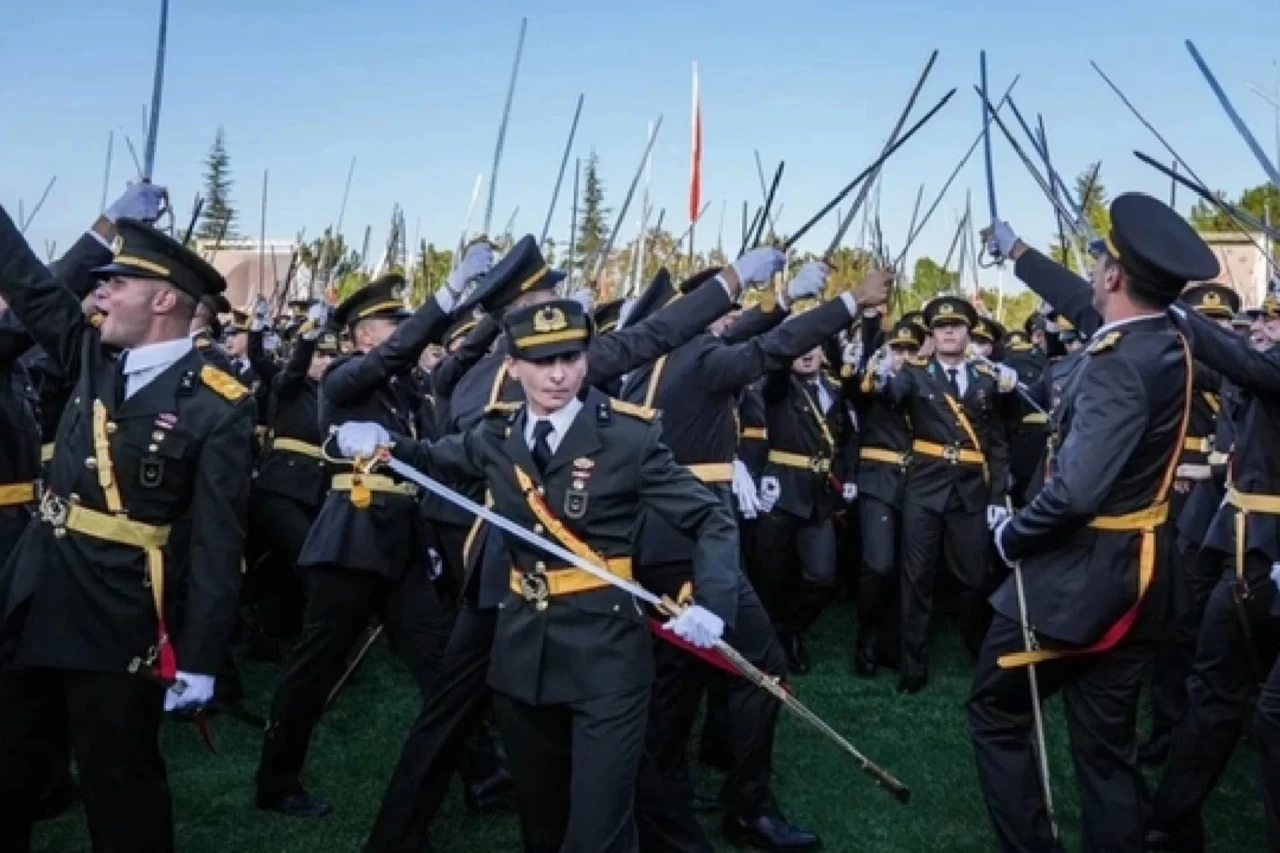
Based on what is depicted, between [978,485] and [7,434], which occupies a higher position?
[7,434]

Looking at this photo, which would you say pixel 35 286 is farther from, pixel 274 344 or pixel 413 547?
pixel 274 344

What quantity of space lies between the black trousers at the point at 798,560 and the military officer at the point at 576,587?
4507 mm

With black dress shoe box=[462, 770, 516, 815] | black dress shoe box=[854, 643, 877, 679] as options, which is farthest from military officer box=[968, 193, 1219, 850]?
black dress shoe box=[854, 643, 877, 679]

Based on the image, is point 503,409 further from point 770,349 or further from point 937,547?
point 937,547

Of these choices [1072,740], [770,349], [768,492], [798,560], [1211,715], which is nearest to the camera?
[1072,740]

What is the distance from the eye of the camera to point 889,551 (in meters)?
8.77

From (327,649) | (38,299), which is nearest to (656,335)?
(327,649)

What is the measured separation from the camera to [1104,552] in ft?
14.8

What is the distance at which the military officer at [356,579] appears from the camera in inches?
218

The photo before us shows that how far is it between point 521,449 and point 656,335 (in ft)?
4.44

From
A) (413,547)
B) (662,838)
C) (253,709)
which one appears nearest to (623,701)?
(662,838)

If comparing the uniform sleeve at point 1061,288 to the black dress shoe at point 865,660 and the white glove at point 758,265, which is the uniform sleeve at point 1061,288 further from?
the black dress shoe at point 865,660

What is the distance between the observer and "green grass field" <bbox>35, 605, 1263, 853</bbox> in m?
5.41

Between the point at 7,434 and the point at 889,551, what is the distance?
17.9 feet
